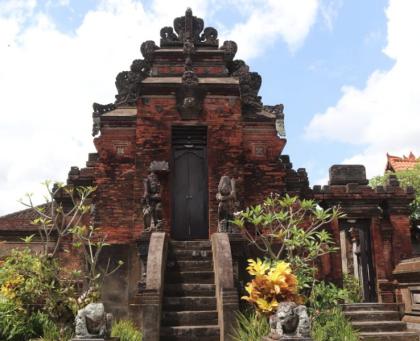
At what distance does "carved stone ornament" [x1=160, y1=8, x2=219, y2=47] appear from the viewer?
12.6 meters

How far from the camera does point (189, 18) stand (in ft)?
42.1

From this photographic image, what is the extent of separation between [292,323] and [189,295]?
3.43 metres

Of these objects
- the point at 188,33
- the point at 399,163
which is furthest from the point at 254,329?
the point at 399,163

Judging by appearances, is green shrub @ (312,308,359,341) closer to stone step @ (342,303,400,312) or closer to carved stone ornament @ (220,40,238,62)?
stone step @ (342,303,400,312)

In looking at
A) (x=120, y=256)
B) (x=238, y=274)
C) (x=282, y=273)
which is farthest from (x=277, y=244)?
(x=282, y=273)

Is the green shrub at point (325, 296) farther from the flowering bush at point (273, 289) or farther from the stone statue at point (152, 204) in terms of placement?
the stone statue at point (152, 204)

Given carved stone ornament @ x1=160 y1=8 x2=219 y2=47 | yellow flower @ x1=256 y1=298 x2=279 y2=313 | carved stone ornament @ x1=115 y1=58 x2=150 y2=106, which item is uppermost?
carved stone ornament @ x1=160 y1=8 x2=219 y2=47

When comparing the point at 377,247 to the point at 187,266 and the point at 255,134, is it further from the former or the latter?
the point at 187,266

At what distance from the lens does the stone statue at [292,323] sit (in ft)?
17.6

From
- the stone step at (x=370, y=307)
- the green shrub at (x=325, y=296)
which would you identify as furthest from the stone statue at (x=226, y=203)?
the stone step at (x=370, y=307)

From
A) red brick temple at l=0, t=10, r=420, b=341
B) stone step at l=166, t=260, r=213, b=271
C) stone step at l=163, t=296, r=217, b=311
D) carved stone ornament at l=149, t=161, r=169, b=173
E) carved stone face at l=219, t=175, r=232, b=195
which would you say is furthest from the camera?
carved stone ornament at l=149, t=161, r=169, b=173

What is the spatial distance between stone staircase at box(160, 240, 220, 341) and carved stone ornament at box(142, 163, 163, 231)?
0.54 m

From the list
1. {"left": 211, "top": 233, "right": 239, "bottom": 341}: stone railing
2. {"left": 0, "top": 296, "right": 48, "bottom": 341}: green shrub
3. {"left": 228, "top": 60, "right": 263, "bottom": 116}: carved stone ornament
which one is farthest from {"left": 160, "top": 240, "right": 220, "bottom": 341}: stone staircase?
{"left": 228, "top": 60, "right": 263, "bottom": 116}: carved stone ornament

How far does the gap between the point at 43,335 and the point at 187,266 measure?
290 cm
